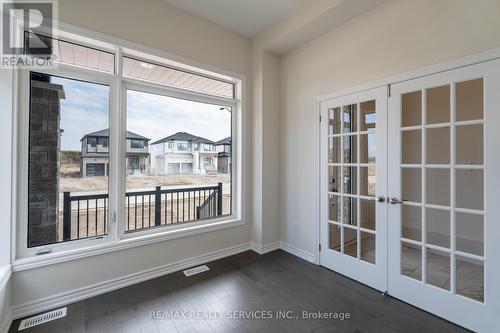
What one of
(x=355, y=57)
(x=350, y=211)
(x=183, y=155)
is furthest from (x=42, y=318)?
(x=355, y=57)

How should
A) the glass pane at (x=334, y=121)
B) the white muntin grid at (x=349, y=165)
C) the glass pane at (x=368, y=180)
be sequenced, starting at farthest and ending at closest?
1. the glass pane at (x=334, y=121)
2. the white muntin grid at (x=349, y=165)
3. the glass pane at (x=368, y=180)

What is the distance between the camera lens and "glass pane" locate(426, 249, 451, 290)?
2.18m

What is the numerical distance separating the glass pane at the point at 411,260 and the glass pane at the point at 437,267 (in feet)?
0.24

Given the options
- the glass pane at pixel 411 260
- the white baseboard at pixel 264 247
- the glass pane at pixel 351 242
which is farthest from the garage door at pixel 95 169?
the glass pane at pixel 411 260

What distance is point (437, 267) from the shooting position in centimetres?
224

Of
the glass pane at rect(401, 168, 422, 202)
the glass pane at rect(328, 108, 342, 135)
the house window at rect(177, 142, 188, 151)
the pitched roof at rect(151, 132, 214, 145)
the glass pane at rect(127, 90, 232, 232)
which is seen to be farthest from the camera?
the house window at rect(177, 142, 188, 151)

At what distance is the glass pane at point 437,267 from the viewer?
7.16 ft

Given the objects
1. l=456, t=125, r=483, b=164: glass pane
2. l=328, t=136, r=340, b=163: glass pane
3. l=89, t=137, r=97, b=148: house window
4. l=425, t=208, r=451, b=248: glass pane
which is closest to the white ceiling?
l=328, t=136, r=340, b=163: glass pane

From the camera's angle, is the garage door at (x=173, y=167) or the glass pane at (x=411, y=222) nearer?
the glass pane at (x=411, y=222)

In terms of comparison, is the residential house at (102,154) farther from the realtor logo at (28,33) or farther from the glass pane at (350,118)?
the glass pane at (350,118)

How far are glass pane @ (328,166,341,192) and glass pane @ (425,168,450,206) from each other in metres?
0.90

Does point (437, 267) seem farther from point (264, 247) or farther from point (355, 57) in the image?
point (355, 57)

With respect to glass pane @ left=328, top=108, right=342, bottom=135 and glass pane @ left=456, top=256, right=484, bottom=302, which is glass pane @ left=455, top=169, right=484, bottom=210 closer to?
glass pane @ left=456, top=256, right=484, bottom=302

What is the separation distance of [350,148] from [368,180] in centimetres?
44
